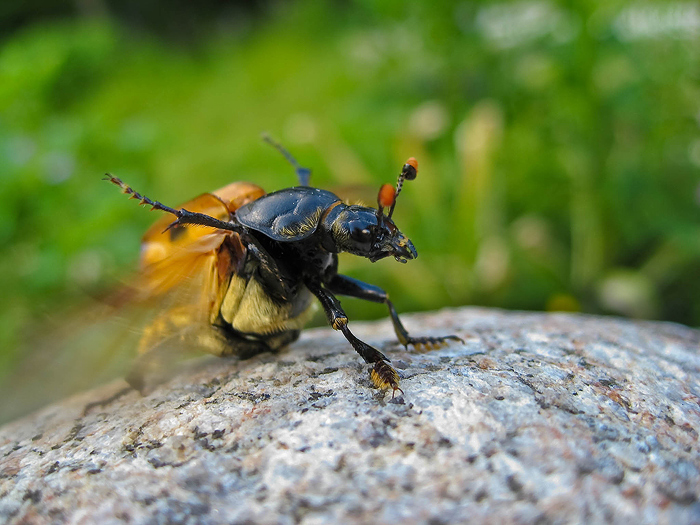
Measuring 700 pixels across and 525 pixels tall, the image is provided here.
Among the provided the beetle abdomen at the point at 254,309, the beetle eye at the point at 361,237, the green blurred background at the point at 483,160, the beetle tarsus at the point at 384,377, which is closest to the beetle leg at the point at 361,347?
the beetle tarsus at the point at 384,377

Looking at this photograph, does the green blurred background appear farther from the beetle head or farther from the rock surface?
the beetle head

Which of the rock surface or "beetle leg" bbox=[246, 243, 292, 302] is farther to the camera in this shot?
"beetle leg" bbox=[246, 243, 292, 302]

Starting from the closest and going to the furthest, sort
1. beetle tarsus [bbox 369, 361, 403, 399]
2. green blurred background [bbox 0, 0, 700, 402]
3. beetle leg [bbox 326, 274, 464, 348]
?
beetle tarsus [bbox 369, 361, 403, 399] < beetle leg [bbox 326, 274, 464, 348] < green blurred background [bbox 0, 0, 700, 402]

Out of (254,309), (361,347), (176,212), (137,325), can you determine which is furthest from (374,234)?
(137,325)

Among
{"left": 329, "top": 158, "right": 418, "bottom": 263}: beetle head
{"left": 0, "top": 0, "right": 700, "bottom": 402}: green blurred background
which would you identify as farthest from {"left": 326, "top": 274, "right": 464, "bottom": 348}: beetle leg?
{"left": 0, "top": 0, "right": 700, "bottom": 402}: green blurred background

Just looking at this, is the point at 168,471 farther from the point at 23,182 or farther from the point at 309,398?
the point at 23,182
